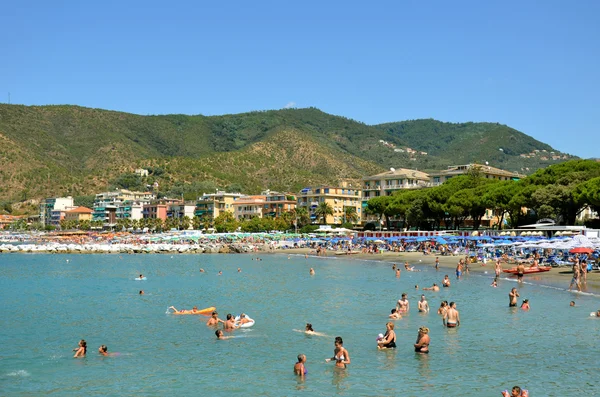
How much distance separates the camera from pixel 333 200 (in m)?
119

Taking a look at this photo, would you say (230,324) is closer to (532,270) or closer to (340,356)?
(340,356)

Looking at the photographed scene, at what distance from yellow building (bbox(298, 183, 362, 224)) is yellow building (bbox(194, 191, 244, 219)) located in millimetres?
18995

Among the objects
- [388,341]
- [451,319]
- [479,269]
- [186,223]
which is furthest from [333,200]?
[388,341]

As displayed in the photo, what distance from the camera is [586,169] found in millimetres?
71250

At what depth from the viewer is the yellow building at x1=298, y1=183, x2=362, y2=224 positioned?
117750 millimetres

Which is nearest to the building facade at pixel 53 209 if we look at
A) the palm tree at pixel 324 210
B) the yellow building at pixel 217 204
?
the yellow building at pixel 217 204

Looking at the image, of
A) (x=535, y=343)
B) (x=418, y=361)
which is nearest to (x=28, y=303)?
(x=418, y=361)

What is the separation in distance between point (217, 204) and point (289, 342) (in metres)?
112

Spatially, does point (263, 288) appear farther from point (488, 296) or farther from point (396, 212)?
point (396, 212)

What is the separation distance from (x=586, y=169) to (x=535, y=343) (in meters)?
55.7

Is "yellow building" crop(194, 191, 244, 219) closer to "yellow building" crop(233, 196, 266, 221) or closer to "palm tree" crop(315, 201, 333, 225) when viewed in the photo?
"yellow building" crop(233, 196, 266, 221)

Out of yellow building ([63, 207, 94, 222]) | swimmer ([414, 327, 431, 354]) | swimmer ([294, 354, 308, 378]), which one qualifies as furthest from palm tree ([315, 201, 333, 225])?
swimmer ([294, 354, 308, 378])

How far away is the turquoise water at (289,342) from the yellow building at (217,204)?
91048 millimetres

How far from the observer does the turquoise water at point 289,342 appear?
57.0ft
